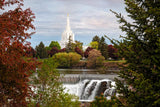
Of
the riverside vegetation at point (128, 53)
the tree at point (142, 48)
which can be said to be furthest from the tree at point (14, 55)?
the tree at point (142, 48)

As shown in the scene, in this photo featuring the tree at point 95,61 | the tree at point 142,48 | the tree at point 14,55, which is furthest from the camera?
the tree at point 95,61

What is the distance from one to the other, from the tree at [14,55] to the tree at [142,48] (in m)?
2.54

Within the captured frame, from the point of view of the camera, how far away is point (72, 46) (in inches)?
2058

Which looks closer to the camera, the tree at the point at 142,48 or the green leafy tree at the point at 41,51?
the tree at the point at 142,48

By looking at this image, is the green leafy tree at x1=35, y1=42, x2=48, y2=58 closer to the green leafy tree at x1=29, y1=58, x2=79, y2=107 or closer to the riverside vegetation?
the green leafy tree at x1=29, y1=58, x2=79, y2=107

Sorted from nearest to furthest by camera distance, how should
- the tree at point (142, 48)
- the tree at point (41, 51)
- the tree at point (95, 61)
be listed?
the tree at point (142, 48)
the tree at point (95, 61)
the tree at point (41, 51)

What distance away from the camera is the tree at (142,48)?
417 centimetres

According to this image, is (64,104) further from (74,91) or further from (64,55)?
(64,55)

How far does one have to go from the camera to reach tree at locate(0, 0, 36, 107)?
16.0 ft

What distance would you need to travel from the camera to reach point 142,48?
14.8ft

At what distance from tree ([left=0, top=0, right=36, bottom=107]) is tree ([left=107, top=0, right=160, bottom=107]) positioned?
8.32 ft

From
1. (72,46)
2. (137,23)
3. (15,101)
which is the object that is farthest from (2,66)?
(72,46)

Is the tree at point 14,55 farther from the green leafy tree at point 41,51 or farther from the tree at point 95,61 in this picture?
the green leafy tree at point 41,51

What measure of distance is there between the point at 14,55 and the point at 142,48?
3.12 m
